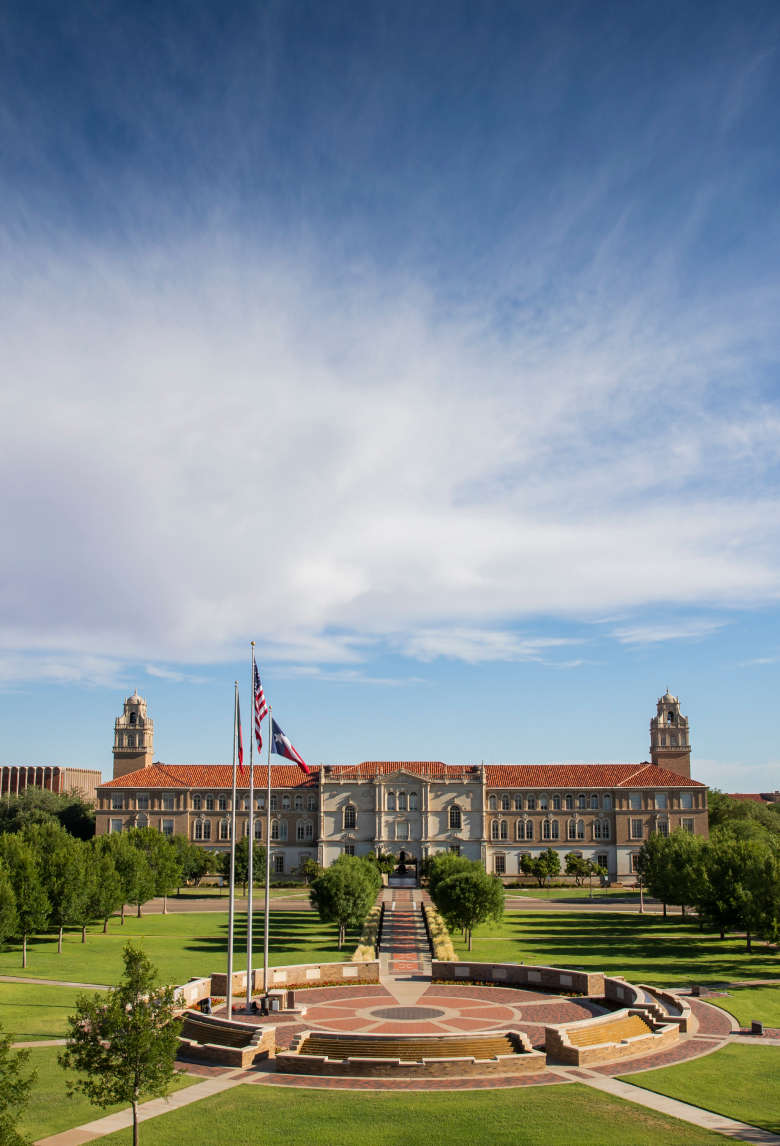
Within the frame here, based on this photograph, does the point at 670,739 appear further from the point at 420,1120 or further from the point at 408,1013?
the point at 420,1120

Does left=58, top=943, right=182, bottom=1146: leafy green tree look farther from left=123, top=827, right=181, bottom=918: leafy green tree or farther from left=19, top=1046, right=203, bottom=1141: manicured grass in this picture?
left=123, top=827, right=181, bottom=918: leafy green tree

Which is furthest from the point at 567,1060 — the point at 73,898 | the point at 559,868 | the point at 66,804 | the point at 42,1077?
the point at 66,804

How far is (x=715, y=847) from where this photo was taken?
66625mm

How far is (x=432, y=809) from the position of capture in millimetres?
117688

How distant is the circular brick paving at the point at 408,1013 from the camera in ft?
128

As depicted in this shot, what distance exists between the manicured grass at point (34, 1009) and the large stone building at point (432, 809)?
7052 cm

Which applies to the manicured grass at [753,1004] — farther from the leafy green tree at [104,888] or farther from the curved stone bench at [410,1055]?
the leafy green tree at [104,888]

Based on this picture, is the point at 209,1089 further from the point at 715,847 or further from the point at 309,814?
the point at 309,814

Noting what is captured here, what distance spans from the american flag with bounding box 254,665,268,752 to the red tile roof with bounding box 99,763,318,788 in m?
86.4

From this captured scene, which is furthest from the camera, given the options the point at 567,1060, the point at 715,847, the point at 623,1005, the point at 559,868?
the point at 559,868

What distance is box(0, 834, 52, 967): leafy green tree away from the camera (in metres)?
54.1

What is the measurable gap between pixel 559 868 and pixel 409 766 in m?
24.6

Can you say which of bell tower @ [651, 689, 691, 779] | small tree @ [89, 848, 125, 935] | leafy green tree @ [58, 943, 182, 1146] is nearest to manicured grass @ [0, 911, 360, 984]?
small tree @ [89, 848, 125, 935]

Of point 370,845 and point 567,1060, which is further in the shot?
point 370,845
